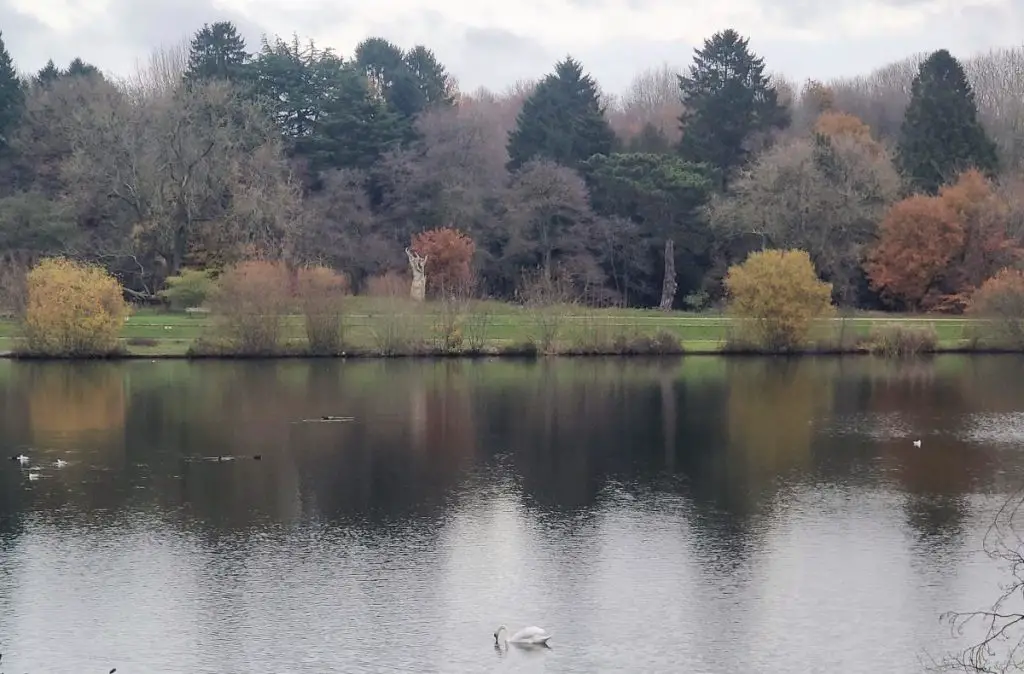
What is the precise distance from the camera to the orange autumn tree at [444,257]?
6569 centimetres

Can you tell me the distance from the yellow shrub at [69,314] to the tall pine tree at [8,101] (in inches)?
914

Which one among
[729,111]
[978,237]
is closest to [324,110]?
[729,111]

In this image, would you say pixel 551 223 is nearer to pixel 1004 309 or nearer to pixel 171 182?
pixel 171 182

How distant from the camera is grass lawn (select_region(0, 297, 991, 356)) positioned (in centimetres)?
5538

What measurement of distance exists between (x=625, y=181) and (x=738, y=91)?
10.9 m

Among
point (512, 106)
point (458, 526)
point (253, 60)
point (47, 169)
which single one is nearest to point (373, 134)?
point (253, 60)

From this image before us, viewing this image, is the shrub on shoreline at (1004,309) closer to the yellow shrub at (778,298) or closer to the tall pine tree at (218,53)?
the yellow shrub at (778,298)

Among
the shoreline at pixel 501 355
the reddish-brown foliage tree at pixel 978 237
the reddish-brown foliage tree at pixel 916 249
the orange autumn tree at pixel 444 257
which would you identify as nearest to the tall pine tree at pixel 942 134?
the reddish-brown foliage tree at pixel 978 237

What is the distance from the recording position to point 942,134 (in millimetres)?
73312

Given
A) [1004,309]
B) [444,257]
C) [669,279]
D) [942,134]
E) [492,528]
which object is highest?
[942,134]

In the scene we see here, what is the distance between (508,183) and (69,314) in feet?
94.3

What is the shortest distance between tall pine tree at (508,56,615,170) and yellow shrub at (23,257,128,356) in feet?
95.6

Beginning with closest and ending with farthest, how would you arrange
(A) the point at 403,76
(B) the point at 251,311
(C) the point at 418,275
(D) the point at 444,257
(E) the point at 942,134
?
(B) the point at 251,311
(C) the point at 418,275
(D) the point at 444,257
(E) the point at 942,134
(A) the point at 403,76

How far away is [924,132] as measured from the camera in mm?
73562
